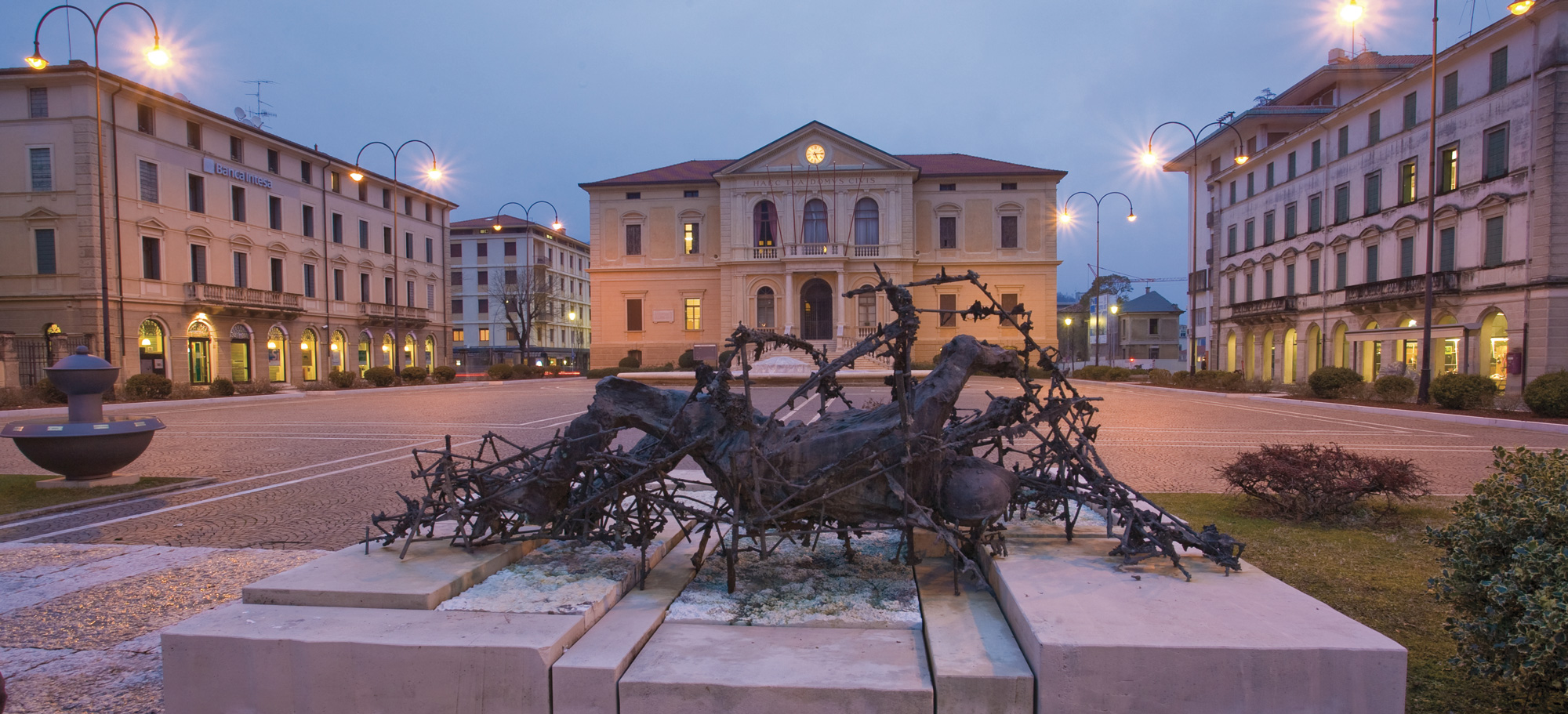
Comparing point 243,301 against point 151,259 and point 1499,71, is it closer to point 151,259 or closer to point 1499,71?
point 151,259

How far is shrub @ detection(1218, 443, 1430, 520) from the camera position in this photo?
257 inches

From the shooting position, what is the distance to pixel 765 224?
52.3m

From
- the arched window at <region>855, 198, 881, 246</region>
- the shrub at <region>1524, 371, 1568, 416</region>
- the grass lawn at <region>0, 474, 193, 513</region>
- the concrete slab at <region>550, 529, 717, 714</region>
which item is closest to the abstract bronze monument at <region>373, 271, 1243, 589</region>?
the concrete slab at <region>550, 529, 717, 714</region>

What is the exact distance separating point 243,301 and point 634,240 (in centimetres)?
2502

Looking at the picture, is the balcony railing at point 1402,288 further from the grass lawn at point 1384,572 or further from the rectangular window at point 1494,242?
the grass lawn at point 1384,572

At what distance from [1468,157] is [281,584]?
40.6m

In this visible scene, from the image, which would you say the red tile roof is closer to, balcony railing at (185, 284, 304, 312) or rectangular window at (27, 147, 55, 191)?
balcony railing at (185, 284, 304, 312)

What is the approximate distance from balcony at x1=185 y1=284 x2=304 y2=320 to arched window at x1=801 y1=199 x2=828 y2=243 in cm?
3254

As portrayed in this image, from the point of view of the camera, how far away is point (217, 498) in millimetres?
8688

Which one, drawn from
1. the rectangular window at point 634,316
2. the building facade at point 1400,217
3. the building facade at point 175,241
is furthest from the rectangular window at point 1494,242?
the building facade at point 175,241

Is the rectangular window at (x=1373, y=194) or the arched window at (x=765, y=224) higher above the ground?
the arched window at (x=765, y=224)

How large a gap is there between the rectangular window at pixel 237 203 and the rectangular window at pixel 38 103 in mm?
7422

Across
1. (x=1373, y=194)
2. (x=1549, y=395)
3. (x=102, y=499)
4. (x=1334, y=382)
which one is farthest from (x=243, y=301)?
(x=1373, y=194)

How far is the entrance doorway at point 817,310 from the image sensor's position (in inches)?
2040
